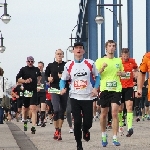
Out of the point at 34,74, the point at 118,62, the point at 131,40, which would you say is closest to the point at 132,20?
the point at 131,40

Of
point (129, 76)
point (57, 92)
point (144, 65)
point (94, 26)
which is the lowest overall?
point (57, 92)

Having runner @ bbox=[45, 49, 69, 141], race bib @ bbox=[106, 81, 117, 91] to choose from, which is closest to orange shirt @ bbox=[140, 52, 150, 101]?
race bib @ bbox=[106, 81, 117, 91]

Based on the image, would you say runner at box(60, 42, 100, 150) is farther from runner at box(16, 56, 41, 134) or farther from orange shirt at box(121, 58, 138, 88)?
runner at box(16, 56, 41, 134)

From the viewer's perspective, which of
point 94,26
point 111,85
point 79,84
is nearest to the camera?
point 79,84

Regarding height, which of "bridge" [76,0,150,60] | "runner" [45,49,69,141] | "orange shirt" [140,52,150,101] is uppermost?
"bridge" [76,0,150,60]

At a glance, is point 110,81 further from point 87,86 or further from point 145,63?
point 145,63

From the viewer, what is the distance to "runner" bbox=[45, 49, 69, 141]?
504 inches

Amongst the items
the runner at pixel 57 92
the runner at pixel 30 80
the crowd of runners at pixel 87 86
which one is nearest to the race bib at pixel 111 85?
the crowd of runners at pixel 87 86

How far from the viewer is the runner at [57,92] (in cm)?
1279

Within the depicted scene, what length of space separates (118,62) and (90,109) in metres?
1.93

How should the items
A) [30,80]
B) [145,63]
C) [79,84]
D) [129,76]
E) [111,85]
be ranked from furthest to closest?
1. [30,80]
2. [129,76]
3. [111,85]
4. [79,84]
5. [145,63]

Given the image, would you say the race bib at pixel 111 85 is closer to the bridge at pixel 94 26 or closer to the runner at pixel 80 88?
the runner at pixel 80 88

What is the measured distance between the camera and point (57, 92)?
1295 cm

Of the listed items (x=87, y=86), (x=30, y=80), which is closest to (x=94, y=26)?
(x=30, y=80)
